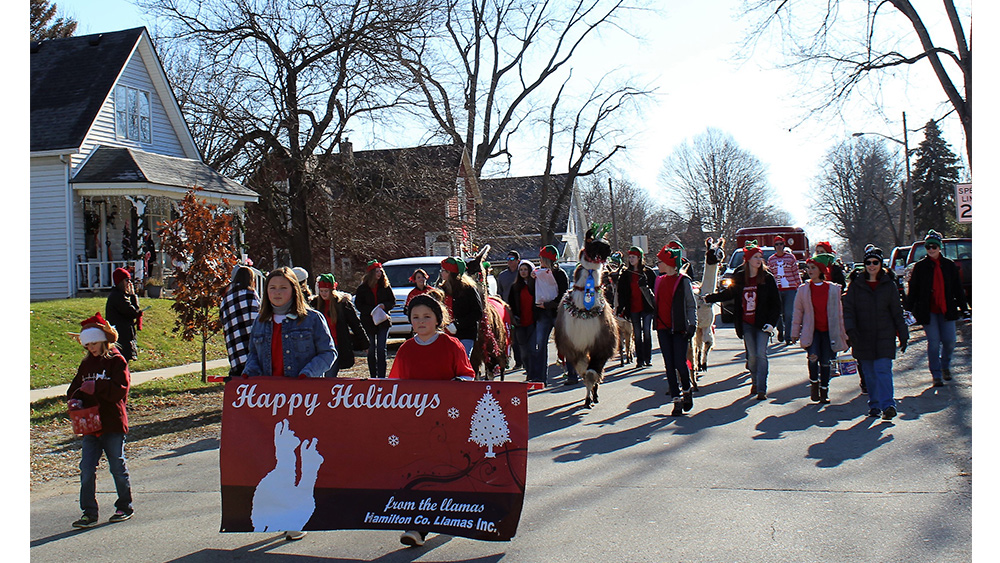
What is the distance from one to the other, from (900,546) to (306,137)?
23649mm

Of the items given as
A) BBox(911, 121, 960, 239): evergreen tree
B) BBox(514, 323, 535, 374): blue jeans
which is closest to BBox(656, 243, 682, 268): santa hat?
BBox(514, 323, 535, 374): blue jeans

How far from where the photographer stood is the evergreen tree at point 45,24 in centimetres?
4297

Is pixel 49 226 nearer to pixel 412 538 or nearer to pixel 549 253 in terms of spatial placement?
pixel 549 253

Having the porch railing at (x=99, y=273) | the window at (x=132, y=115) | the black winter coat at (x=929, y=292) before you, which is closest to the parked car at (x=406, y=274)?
the porch railing at (x=99, y=273)

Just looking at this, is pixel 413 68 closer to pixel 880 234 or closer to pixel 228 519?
pixel 228 519

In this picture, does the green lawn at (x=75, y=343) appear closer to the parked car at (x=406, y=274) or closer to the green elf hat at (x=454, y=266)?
the parked car at (x=406, y=274)

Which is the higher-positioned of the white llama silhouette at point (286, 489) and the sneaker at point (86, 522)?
the white llama silhouette at point (286, 489)

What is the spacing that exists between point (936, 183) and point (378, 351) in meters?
56.8

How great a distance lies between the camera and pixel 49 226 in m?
24.4

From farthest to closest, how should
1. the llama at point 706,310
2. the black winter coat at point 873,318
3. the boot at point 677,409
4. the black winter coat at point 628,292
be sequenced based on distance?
1. the black winter coat at point 628,292
2. the llama at point 706,310
3. the boot at point 677,409
4. the black winter coat at point 873,318

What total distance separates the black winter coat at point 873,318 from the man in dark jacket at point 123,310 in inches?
402

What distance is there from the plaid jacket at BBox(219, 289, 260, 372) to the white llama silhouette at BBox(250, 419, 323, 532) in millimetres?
3050

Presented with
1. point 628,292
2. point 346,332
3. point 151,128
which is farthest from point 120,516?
point 151,128

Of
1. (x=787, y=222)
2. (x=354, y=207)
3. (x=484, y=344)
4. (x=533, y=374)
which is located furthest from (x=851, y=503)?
(x=787, y=222)
